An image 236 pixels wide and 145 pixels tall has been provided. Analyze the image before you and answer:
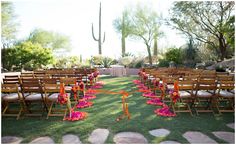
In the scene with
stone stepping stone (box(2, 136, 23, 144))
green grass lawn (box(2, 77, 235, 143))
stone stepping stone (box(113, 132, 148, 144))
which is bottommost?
stone stepping stone (box(113, 132, 148, 144))

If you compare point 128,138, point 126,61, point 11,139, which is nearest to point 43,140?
point 11,139

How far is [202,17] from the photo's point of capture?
73.9 ft

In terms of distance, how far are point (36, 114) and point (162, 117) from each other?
2847 millimetres

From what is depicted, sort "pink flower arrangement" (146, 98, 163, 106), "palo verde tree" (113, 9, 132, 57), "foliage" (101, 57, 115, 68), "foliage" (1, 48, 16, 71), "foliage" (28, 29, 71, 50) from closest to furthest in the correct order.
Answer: "pink flower arrangement" (146, 98, 163, 106) < "foliage" (1, 48, 16, 71) < "foliage" (101, 57, 115, 68) < "palo verde tree" (113, 9, 132, 57) < "foliage" (28, 29, 71, 50)

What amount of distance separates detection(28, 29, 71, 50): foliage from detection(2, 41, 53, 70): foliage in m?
21.2

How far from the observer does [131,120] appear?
5.82 m

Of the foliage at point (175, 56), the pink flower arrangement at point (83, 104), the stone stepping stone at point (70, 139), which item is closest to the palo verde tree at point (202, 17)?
the foliage at point (175, 56)

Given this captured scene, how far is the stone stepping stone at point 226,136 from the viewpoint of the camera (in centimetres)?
462

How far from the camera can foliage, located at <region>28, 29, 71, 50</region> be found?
46.0 meters

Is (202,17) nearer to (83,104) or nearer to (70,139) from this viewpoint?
(83,104)

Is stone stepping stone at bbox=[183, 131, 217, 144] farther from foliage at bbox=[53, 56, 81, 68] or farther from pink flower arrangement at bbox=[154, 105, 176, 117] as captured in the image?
foliage at bbox=[53, 56, 81, 68]

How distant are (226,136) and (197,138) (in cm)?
56

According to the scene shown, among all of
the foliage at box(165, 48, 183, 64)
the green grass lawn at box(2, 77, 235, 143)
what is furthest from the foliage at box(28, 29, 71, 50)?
the green grass lawn at box(2, 77, 235, 143)

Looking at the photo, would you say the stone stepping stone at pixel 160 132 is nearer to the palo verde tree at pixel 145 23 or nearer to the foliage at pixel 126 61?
the foliage at pixel 126 61
